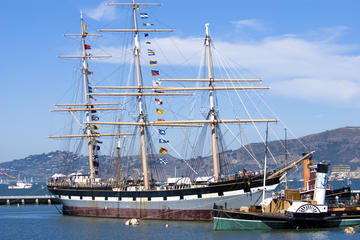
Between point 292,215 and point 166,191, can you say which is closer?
point 292,215

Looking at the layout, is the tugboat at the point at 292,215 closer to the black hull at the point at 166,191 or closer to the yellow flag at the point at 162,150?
the black hull at the point at 166,191

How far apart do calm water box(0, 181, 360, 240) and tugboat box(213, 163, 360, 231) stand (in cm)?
106

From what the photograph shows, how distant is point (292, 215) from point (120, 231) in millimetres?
16434

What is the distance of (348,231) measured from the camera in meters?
45.4

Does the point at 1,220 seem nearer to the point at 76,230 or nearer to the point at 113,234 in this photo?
the point at 76,230

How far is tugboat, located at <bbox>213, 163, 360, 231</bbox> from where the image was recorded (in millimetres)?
47312

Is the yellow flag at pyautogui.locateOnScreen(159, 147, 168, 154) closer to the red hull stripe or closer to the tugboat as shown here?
the red hull stripe

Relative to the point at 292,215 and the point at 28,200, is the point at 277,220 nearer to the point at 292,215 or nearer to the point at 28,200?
the point at 292,215

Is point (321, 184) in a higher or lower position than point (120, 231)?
higher

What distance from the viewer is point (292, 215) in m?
47.3

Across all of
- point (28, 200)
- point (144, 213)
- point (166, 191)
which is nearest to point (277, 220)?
point (166, 191)

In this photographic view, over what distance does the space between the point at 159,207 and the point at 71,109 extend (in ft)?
83.7

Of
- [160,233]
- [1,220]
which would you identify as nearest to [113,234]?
[160,233]

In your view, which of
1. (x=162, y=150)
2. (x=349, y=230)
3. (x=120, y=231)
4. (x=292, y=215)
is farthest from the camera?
(x=162, y=150)
